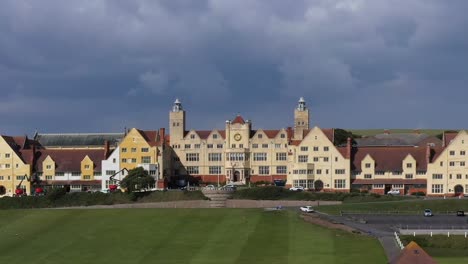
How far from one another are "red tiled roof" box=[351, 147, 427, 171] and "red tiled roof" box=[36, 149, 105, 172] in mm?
38356

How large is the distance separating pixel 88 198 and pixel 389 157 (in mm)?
41449

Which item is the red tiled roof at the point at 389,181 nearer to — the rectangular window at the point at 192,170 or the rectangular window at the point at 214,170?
the rectangular window at the point at 214,170

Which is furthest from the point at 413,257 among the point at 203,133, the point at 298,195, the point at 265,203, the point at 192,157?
the point at 203,133

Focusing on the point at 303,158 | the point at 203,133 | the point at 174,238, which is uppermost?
the point at 203,133

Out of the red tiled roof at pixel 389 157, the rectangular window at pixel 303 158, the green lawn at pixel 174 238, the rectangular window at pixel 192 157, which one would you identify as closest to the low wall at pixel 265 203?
the green lawn at pixel 174 238

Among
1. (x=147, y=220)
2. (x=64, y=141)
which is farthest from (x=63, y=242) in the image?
(x=64, y=141)

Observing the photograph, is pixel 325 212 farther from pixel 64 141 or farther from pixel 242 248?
pixel 64 141

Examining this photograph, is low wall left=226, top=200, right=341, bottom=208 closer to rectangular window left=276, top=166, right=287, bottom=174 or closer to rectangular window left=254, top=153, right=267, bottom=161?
rectangular window left=276, top=166, right=287, bottom=174

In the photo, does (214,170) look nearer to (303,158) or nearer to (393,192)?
(303,158)

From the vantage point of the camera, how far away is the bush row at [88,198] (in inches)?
4966

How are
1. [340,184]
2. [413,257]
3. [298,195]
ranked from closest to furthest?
1. [413,257]
2. [298,195]
3. [340,184]

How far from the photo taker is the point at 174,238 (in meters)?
89.3

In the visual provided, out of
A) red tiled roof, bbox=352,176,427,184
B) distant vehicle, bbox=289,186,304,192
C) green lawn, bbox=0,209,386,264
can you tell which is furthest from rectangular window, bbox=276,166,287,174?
green lawn, bbox=0,209,386,264

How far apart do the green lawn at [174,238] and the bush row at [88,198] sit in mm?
13361
